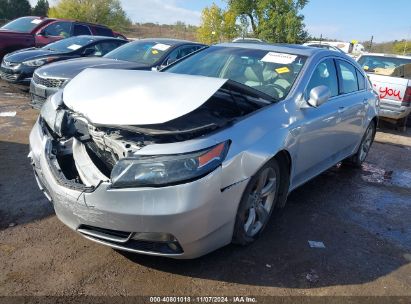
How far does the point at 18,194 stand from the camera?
156 inches

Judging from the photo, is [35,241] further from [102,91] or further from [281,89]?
[281,89]

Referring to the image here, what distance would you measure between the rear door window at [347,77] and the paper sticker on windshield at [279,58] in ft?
3.07

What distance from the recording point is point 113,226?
102 inches

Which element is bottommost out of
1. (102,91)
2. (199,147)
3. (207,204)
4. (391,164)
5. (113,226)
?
(391,164)

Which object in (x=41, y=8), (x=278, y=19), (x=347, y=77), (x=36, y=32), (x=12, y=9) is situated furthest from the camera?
(x=41, y=8)

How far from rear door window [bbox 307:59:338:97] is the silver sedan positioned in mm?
54

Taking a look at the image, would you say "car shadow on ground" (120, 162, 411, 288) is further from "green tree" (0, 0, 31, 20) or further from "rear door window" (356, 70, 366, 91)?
"green tree" (0, 0, 31, 20)

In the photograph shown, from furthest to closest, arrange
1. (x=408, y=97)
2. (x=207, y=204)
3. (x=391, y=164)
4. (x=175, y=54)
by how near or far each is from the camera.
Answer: (x=408, y=97), (x=175, y=54), (x=391, y=164), (x=207, y=204)

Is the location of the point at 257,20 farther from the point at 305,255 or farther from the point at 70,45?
the point at 305,255

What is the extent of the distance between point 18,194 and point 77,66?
3.63m

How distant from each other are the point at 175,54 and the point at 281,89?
4.56 m

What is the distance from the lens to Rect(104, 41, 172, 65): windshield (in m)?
7.77

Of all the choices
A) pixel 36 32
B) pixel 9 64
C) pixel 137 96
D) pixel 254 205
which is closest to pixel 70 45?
pixel 9 64

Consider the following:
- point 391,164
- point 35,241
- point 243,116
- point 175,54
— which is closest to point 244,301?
point 243,116
